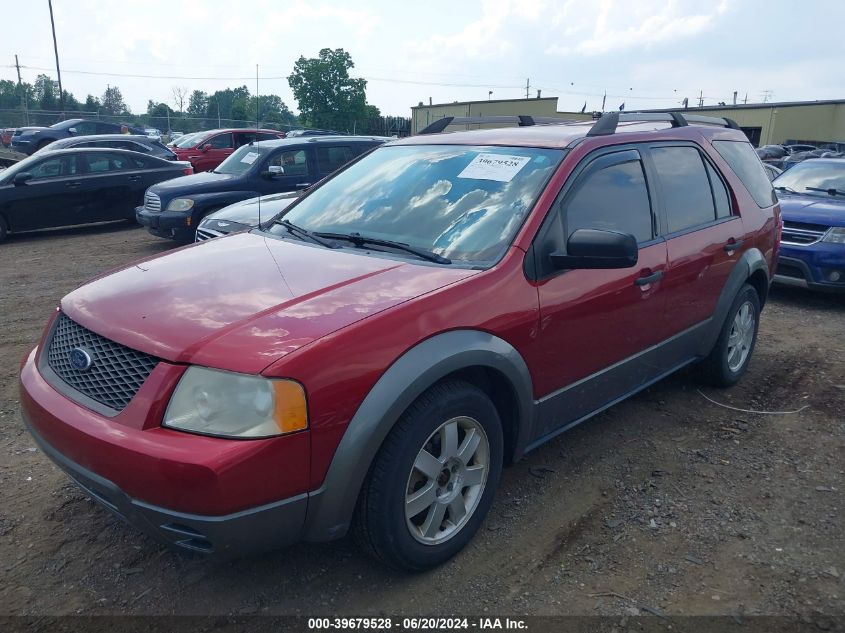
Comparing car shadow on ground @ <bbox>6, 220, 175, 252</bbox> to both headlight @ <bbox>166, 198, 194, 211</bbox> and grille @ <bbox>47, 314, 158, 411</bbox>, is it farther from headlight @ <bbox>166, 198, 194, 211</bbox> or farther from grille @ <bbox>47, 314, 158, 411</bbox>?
grille @ <bbox>47, 314, 158, 411</bbox>

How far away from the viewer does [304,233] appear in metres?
3.63

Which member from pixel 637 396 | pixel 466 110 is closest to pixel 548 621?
pixel 637 396

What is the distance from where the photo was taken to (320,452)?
7.66 feet

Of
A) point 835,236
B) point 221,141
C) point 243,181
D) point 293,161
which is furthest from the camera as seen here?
point 221,141

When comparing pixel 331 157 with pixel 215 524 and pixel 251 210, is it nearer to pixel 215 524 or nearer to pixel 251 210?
pixel 251 210

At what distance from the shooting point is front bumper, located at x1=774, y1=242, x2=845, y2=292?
723cm

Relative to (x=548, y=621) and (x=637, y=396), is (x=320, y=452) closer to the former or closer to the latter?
(x=548, y=621)

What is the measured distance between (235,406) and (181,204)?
798 cm

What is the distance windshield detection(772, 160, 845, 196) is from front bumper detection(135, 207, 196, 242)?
788 centimetres

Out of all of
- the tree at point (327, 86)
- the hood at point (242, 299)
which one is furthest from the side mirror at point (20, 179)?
the tree at point (327, 86)

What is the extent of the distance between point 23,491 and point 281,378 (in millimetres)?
2006

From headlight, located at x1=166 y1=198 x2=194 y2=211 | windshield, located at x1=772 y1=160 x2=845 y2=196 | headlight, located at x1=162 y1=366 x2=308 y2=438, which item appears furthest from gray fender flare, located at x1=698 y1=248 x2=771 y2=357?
headlight, located at x1=166 y1=198 x2=194 y2=211

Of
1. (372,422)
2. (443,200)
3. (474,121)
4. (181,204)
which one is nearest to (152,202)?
(181,204)

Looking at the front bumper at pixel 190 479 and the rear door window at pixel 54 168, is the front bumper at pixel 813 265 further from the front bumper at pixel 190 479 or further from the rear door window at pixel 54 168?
the rear door window at pixel 54 168
